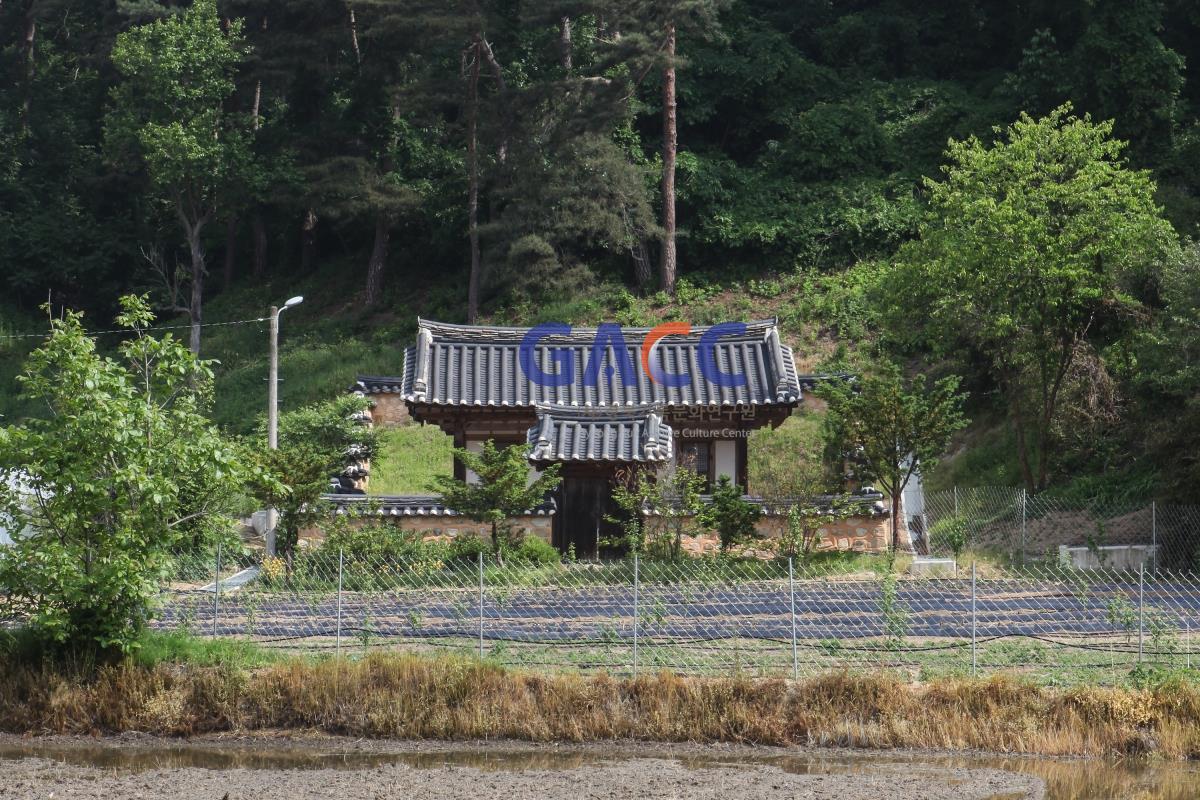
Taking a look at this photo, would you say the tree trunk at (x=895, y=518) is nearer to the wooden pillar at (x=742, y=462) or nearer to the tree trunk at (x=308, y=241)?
the wooden pillar at (x=742, y=462)

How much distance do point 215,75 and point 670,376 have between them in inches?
915

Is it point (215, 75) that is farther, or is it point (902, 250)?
point (215, 75)

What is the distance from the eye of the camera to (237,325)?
159 ft

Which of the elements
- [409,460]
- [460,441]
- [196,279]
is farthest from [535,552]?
[196,279]

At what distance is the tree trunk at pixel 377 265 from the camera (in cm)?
4694

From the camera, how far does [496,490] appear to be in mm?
22875

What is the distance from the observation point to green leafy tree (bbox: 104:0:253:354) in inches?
1705

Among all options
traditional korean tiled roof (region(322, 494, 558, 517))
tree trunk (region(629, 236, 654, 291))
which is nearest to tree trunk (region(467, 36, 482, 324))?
tree trunk (region(629, 236, 654, 291))

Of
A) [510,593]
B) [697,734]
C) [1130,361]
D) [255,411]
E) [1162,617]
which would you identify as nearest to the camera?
[697,734]

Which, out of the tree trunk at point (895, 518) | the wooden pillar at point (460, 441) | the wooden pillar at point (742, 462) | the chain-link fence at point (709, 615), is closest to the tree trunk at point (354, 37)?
the wooden pillar at point (460, 441)

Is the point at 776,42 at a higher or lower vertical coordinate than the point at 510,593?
higher

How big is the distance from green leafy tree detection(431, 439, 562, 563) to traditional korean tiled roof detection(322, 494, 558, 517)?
962mm

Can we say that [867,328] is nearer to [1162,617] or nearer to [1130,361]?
[1130,361]

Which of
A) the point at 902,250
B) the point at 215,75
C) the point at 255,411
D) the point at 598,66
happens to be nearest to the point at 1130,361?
the point at 902,250
